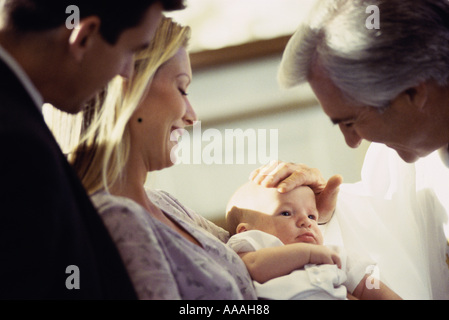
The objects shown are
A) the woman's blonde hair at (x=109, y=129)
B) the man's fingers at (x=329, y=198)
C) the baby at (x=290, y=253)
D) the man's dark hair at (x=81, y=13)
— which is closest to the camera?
the man's dark hair at (x=81, y=13)

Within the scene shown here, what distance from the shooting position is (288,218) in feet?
5.13

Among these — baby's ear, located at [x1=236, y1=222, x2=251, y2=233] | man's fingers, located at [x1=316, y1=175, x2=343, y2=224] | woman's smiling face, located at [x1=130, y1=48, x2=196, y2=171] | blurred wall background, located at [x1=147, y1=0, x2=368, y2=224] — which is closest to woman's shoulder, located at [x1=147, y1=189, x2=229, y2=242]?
baby's ear, located at [x1=236, y1=222, x2=251, y2=233]

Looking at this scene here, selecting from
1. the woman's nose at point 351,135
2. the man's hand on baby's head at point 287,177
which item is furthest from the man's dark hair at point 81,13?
the man's hand on baby's head at point 287,177

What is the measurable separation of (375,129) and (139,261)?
0.69 meters

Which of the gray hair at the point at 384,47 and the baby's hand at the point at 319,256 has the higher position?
the gray hair at the point at 384,47

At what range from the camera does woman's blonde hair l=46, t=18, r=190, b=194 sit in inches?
45.5

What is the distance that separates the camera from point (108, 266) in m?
0.90

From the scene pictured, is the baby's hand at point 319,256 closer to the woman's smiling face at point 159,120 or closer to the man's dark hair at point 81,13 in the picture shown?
the woman's smiling face at point 159,120

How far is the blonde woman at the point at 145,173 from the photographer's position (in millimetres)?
1002

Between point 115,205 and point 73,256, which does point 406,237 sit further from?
point 73,256

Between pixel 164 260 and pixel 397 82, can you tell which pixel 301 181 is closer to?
pixel 397 82

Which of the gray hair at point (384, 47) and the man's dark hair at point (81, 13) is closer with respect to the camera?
the man's dark hair at point (81, 13)

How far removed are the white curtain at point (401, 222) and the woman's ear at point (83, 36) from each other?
1.00 metres

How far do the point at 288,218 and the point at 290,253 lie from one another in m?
0.24
